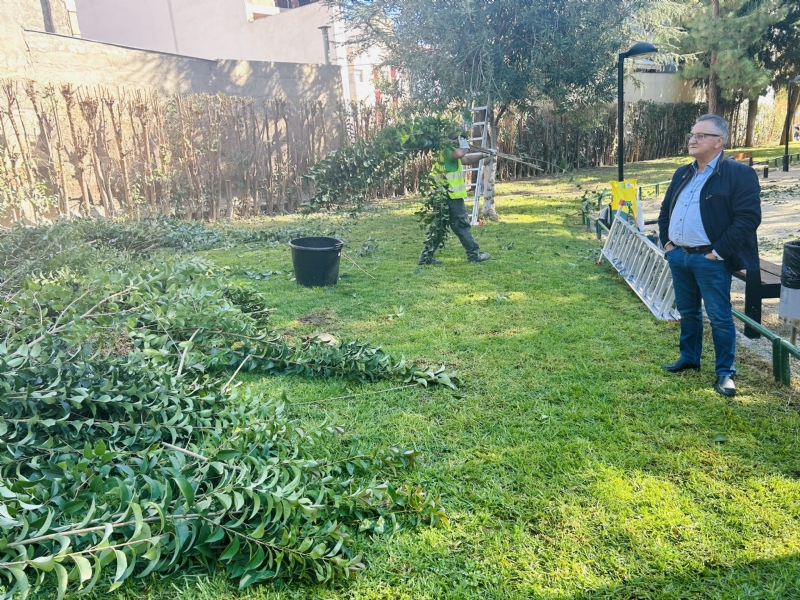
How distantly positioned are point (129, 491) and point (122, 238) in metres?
7.34

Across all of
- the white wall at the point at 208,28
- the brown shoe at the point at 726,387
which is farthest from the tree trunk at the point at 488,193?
the white wall at the point at 208,28

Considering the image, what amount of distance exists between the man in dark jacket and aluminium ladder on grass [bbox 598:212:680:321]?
107cm

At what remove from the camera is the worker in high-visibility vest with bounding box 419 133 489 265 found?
738cm

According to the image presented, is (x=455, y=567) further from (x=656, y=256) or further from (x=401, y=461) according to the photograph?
(x=656, y=256)

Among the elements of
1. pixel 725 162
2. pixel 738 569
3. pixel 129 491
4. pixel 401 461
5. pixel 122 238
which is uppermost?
pixel 725 162

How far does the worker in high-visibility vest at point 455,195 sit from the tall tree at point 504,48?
132 inches

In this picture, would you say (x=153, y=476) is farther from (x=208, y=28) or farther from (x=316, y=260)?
(x=208, y=28)

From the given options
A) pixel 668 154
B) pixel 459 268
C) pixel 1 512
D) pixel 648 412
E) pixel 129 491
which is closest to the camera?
pixel 1 512

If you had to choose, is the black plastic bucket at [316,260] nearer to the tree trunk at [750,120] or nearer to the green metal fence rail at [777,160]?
the green metal fence rail at [777,160]

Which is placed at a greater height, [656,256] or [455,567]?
[656,256]

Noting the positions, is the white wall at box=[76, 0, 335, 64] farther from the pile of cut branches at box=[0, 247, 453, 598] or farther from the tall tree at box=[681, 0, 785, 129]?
the pile of cut branches at box=[0, 247, 453, 598]

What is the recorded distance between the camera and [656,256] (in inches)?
230

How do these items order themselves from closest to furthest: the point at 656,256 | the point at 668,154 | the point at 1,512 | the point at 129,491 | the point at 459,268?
the point at 1,512 → the point at 129,491 → the point at 656,256 → the point at 459,268 → the point at 668,154

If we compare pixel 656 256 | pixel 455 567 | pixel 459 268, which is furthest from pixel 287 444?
pixel 459 268
